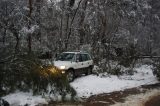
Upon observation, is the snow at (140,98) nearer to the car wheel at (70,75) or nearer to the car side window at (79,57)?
the car wheel at (70,75)

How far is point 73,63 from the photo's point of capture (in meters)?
21.0

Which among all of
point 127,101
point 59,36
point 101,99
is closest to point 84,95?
point 101,99

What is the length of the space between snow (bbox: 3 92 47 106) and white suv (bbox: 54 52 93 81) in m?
Answer: 4.57

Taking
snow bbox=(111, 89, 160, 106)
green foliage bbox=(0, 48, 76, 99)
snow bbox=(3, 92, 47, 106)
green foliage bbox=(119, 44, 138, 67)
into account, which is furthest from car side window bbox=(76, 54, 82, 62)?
snow bbox=(3, 92, 47, 106)

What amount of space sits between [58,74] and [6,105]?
283 centimetres

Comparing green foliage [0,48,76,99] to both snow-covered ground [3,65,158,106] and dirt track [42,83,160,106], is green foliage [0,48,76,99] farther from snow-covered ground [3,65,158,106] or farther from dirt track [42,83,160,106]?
dirt track [42,83,160,106]

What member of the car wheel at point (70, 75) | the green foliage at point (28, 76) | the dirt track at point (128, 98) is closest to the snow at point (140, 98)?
the dirt track at point (128, 98)

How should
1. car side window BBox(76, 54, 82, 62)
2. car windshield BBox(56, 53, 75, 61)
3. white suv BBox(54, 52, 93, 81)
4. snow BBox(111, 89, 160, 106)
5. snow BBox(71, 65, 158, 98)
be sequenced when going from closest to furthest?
snow BBox(111, 89, 160, 106), snow BBox(71, 65, 158, 98), white suv BBox(54, 52, 93, 81), car windshield BBox(56, 53, 75, 61), car side window BBox(76, 54, 82, 62)

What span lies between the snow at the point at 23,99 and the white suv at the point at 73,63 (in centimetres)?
457

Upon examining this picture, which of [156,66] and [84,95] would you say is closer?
[84,95]

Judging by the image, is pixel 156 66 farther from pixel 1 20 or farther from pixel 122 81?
pixel 1 20

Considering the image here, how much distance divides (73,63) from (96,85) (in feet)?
6.93

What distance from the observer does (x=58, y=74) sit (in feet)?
50.1

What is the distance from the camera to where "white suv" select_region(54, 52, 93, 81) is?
20267mm
